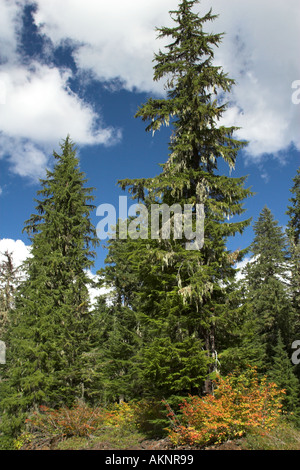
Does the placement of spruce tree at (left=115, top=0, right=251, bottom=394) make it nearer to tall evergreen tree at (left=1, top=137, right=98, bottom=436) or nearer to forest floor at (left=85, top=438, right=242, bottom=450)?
forest floor at (left=85, top=438, right=242, bottom=450)

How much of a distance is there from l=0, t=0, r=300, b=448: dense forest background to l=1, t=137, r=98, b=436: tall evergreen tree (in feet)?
0.21

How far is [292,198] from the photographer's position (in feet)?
84.5

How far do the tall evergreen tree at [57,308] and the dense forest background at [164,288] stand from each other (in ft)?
0.21

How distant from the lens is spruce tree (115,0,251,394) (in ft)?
32.2

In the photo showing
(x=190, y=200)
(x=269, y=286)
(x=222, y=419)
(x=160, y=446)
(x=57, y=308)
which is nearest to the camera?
(x=222, y=419)

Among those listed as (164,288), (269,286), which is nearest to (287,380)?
(269,286)

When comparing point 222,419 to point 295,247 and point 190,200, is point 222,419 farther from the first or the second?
point 295,247

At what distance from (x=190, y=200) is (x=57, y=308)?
1038cm

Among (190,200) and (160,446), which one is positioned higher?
(190,200)

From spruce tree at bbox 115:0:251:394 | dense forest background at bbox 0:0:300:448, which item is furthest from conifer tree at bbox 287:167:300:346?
spruce tree at bbox 115:0:251:394

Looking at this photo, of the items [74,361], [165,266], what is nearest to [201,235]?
[165,266]

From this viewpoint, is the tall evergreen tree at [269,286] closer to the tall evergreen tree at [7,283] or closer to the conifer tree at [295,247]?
the conifer tree at [295,247]

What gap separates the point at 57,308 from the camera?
55.2 ft
